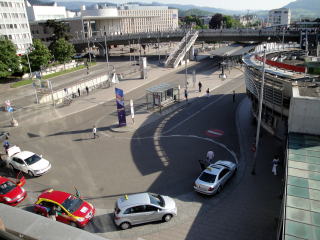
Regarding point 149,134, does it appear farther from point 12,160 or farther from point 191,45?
point 191,45

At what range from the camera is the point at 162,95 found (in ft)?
112

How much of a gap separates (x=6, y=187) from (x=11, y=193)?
0.67 m

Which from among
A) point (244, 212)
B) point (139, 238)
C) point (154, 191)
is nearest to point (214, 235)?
point (244, 212)

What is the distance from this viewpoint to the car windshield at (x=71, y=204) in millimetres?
14641

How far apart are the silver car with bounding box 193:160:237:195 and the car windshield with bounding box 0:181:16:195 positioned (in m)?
11.2

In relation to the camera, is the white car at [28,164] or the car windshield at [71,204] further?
the white car at [28,164]

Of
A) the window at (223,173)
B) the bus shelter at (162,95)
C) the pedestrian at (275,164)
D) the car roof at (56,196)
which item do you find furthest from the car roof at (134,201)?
the bus shelter at (162,95)

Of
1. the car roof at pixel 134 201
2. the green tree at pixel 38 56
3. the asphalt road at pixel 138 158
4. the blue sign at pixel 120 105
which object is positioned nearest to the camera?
the car roof at pixel 134 201

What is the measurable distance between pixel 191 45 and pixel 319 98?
179 feet

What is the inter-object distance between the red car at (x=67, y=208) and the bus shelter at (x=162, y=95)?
1808 cm

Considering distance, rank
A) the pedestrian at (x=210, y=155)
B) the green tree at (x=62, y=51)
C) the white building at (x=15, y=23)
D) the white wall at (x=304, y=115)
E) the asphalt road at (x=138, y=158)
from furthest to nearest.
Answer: the white building at (x=15, y=23) < the green tree at (x=62, y=51) < the pedestrian at (x=210, y=155) < the white wall at (x=304, y=115) < the asphalt road at (x=138, y=158)

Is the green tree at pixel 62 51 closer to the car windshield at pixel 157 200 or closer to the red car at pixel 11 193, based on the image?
the red car at pixel 11 193

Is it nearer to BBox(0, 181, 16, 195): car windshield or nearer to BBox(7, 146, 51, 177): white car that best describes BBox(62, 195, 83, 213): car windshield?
BBox(0, 181, 16, 195): car windshield

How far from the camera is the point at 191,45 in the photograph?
68.1 metres
